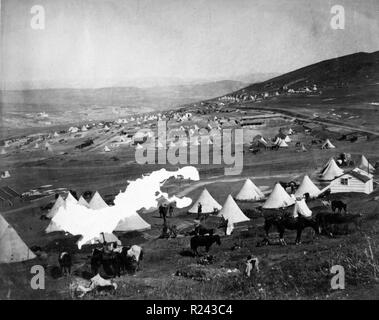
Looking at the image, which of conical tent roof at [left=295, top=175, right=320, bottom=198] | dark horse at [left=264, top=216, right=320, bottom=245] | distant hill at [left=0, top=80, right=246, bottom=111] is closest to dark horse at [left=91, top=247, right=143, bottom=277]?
dark horse at [left=264, top=216, right=320, bottom=245]

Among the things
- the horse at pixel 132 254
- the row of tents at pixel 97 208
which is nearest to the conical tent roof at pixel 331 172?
the row of tents at pixel 97 208

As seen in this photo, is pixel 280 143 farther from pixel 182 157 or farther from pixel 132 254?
pixel 132 254

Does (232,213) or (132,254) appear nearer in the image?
(132,254)

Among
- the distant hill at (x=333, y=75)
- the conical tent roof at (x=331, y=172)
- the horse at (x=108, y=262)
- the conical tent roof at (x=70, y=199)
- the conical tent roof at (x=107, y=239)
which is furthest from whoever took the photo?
the distant hill at (x=333, y=75)

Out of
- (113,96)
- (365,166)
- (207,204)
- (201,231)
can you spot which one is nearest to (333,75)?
(365,166)

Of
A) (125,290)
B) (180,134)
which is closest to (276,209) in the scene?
(180,134)

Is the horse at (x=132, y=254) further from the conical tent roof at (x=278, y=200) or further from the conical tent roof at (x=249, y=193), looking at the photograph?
the conical tent roof at (x=278, y=200)
